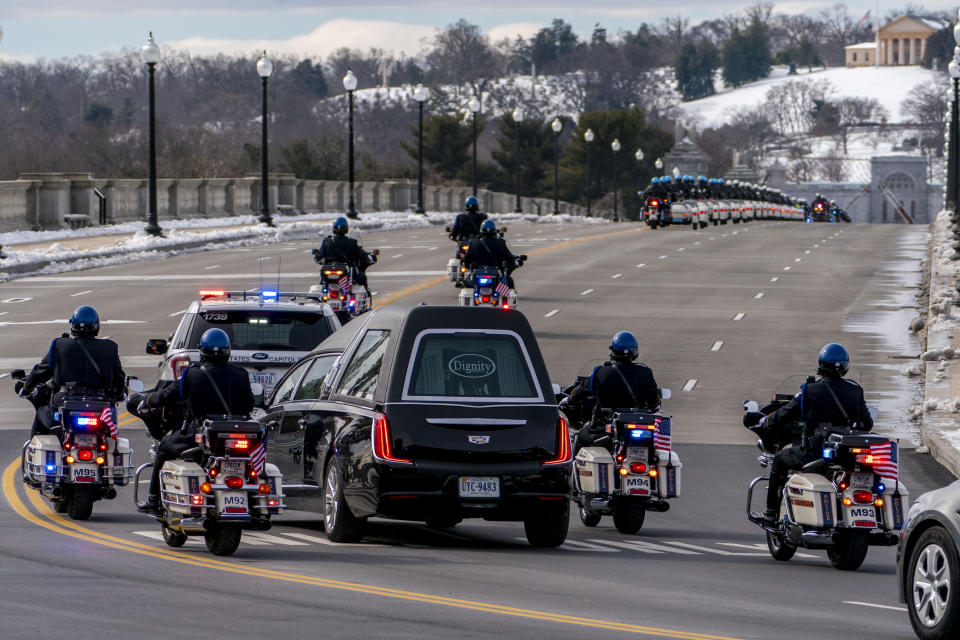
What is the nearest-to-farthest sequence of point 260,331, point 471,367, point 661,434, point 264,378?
point 471,367 < point 661,434 < point 264,378 < point 260,331

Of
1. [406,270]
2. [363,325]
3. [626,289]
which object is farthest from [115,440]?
[406,270]

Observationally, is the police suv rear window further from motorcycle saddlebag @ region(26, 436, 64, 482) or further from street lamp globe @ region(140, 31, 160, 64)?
street lamp globe @ region(140, 31, 160, 64)

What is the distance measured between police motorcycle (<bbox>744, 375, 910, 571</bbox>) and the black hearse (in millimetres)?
1806

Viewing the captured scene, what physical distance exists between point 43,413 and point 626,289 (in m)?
29.4

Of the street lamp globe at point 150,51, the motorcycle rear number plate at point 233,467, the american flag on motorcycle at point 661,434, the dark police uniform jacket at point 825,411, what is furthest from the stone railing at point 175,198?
the dark police uniform jacket at point 825,411

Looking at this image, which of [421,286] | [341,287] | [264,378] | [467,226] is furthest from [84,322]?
[421,286]

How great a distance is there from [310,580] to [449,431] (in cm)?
216

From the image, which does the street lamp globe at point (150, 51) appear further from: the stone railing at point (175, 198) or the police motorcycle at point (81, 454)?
the police motorcycle at point (81, 454)

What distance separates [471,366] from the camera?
523 inches

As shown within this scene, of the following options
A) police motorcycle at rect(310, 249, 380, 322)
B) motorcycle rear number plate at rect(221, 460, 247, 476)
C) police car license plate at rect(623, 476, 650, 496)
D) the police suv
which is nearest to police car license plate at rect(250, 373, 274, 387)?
the police suv

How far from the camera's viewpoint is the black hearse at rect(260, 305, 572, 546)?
1295cm

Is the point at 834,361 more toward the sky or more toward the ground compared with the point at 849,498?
more toward the sky

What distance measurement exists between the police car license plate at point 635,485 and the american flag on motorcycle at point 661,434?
31 centimetres

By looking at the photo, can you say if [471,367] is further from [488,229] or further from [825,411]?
[488,229]
